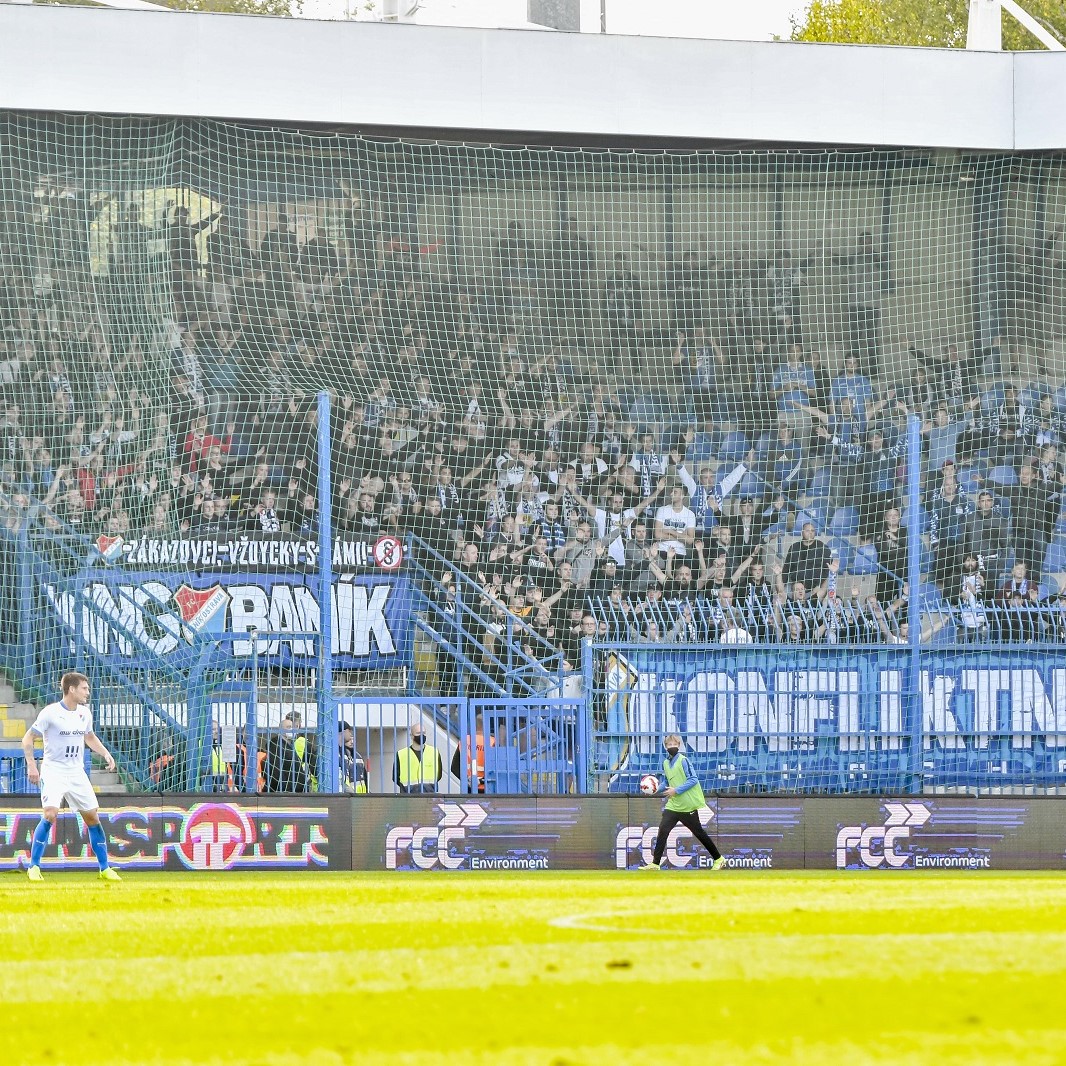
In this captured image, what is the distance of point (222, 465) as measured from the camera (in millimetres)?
22500

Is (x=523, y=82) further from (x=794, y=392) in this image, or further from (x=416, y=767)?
(x=416, y=767)

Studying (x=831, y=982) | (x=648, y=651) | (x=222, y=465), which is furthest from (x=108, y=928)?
(x=222, y=465)

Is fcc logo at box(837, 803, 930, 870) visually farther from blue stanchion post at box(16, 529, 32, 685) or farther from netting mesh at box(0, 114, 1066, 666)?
blue stanchion post at box(16, 529, 32, 685)

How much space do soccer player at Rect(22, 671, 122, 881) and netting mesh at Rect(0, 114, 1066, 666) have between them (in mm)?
5943

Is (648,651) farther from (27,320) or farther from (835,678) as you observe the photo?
(27,320)

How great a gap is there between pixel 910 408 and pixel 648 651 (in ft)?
27.4

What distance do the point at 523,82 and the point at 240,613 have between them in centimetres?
847

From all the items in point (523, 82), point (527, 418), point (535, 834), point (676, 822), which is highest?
point (523, 82)

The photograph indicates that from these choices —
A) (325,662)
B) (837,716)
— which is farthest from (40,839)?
(837,716)

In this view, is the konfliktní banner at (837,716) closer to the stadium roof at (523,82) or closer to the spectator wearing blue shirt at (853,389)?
the spectator wearing blue shirt at (853,389)

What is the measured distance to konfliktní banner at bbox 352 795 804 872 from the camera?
17.9 m

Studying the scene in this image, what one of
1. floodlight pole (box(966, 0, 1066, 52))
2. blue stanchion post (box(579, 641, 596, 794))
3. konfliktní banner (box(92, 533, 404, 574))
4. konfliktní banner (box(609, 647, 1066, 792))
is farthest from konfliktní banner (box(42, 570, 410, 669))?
floodlight pole (box(966, 0, 1066, 52))

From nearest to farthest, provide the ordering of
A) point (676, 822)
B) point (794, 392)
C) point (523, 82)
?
point (676, 822)
point (523, 82)
point (794, 392)

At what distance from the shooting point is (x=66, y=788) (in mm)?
14938
